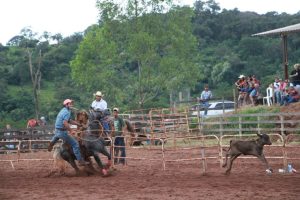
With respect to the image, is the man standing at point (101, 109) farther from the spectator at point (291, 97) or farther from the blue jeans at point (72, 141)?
the spectator at point (291, 97)

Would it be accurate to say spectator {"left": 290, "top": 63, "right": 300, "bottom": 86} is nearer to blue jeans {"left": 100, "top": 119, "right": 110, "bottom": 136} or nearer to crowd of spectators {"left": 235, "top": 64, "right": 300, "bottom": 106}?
crowd of spectators {"left": 235, "top": 64, "right": 300, "bottom": 106}

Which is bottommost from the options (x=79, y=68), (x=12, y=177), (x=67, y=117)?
(x=12, y=177)

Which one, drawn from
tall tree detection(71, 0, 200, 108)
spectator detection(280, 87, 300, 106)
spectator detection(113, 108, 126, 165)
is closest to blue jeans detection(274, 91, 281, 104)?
spectator detection(280, 87, 300, 106)

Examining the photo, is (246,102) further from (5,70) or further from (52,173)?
(5,70)

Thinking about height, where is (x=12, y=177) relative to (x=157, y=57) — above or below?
below

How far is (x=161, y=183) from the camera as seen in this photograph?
14.3 metres

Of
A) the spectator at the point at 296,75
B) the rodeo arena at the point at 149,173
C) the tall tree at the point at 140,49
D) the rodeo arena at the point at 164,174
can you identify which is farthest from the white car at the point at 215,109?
the tall tree at the point at 140,49

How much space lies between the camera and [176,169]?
17.4 metres

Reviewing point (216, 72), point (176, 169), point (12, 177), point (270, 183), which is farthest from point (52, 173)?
point (216, 72)

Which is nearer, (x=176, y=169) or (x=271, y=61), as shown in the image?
(x=176, y=169)

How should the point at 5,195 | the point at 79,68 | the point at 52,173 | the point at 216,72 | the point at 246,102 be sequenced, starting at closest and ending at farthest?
the point at 5,195
the point at 52,173
the point at 246,102
the point at 79,68
the point at 216,72

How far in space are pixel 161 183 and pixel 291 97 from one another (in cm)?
1437

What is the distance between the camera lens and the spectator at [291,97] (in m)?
27.2

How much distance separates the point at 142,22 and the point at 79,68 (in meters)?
5.73
